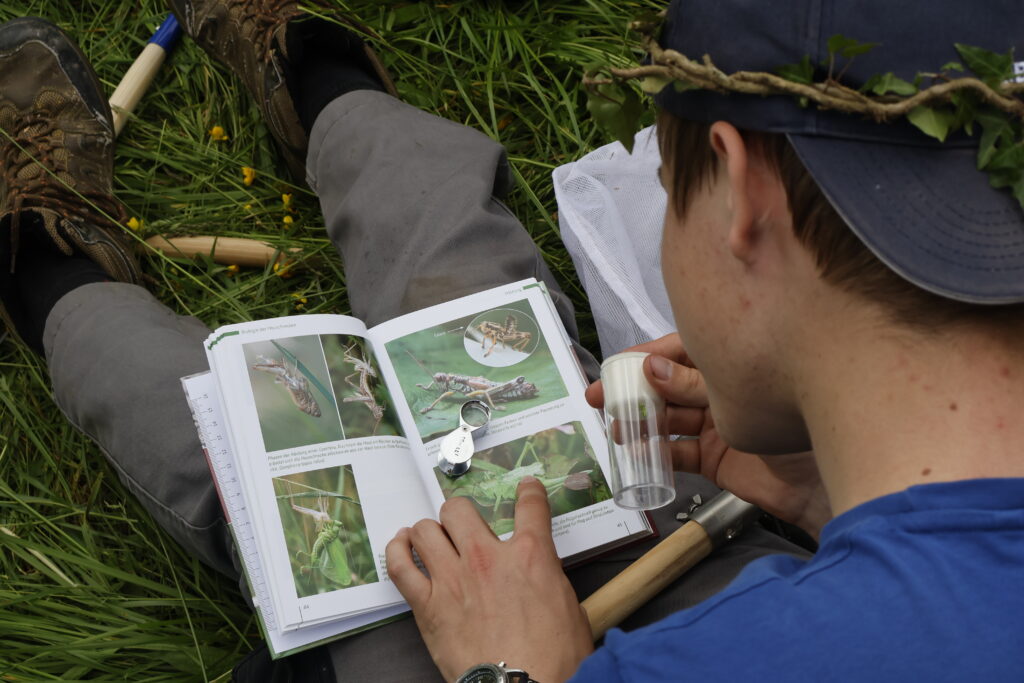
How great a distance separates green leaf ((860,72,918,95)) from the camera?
0.73m

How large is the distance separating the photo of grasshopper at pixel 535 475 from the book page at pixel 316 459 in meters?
0.08

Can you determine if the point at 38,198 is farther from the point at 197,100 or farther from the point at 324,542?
the point at 324,542

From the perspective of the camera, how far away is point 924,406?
76 cm

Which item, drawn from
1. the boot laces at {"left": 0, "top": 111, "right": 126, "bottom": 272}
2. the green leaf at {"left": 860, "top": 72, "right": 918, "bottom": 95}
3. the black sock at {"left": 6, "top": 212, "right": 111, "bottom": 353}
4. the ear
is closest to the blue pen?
the boot laces at {"left": 0, "top": 111, "right": 126, "bottom": 272}

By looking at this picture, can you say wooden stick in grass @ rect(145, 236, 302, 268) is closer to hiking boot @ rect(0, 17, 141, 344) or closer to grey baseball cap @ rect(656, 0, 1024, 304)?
hiking boot @ rect(0, 17, 141, 344)

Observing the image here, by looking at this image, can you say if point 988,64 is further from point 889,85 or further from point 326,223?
point 326,223

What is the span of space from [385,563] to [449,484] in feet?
0.51

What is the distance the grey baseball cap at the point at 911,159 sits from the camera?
2.41ft

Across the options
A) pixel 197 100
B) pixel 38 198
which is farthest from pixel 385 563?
pixel 197 100

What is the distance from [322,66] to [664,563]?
1.40 meters

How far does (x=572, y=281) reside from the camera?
193 cm

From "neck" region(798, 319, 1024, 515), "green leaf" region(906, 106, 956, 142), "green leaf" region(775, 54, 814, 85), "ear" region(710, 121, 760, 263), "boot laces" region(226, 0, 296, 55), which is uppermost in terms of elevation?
"green leaf" region(775, 54, 814, 85)

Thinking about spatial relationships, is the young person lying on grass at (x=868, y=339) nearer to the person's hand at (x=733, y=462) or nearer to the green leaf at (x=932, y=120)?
the green leaf at (x=932, y=120)

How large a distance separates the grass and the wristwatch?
2.16 ft
